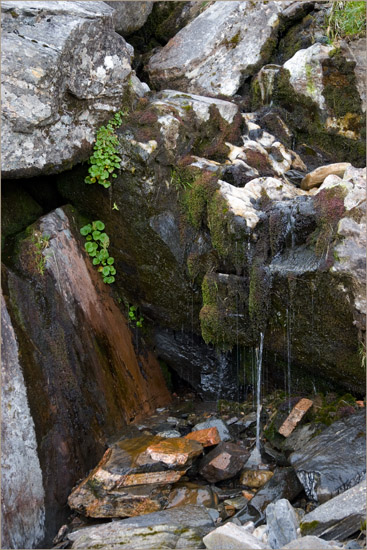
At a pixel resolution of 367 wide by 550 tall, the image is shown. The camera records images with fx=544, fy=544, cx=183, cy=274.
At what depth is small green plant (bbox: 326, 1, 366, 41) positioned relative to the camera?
6766mm

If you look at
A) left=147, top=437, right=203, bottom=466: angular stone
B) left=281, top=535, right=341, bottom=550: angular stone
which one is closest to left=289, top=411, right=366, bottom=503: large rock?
left=281, top=535, right=341, bottom=550: angular stone

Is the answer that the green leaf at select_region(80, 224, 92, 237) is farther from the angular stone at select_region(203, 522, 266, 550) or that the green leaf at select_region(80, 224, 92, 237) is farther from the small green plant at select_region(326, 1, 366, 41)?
the small green plant at select_region(326, 1, 366, 41)

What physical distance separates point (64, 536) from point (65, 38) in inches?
186

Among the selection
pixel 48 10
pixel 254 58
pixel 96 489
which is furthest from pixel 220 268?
pixel 254 58

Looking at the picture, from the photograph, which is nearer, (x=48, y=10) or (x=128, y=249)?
(x=48, y=10)

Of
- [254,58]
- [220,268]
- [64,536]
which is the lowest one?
[64,536]

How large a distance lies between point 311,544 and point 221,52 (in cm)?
660

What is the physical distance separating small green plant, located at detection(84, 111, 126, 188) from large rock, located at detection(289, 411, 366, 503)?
3400 mm

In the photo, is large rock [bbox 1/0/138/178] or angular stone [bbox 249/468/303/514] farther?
large rock [bbox 1/0/138/178]

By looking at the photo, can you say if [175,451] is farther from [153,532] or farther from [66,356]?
[66,356]

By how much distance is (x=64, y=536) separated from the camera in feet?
15.4

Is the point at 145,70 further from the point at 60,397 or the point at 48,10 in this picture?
the point at 60,397

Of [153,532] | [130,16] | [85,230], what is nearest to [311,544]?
[153,532]

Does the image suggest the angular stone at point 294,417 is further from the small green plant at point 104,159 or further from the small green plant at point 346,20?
the small green plant at point 346,20
